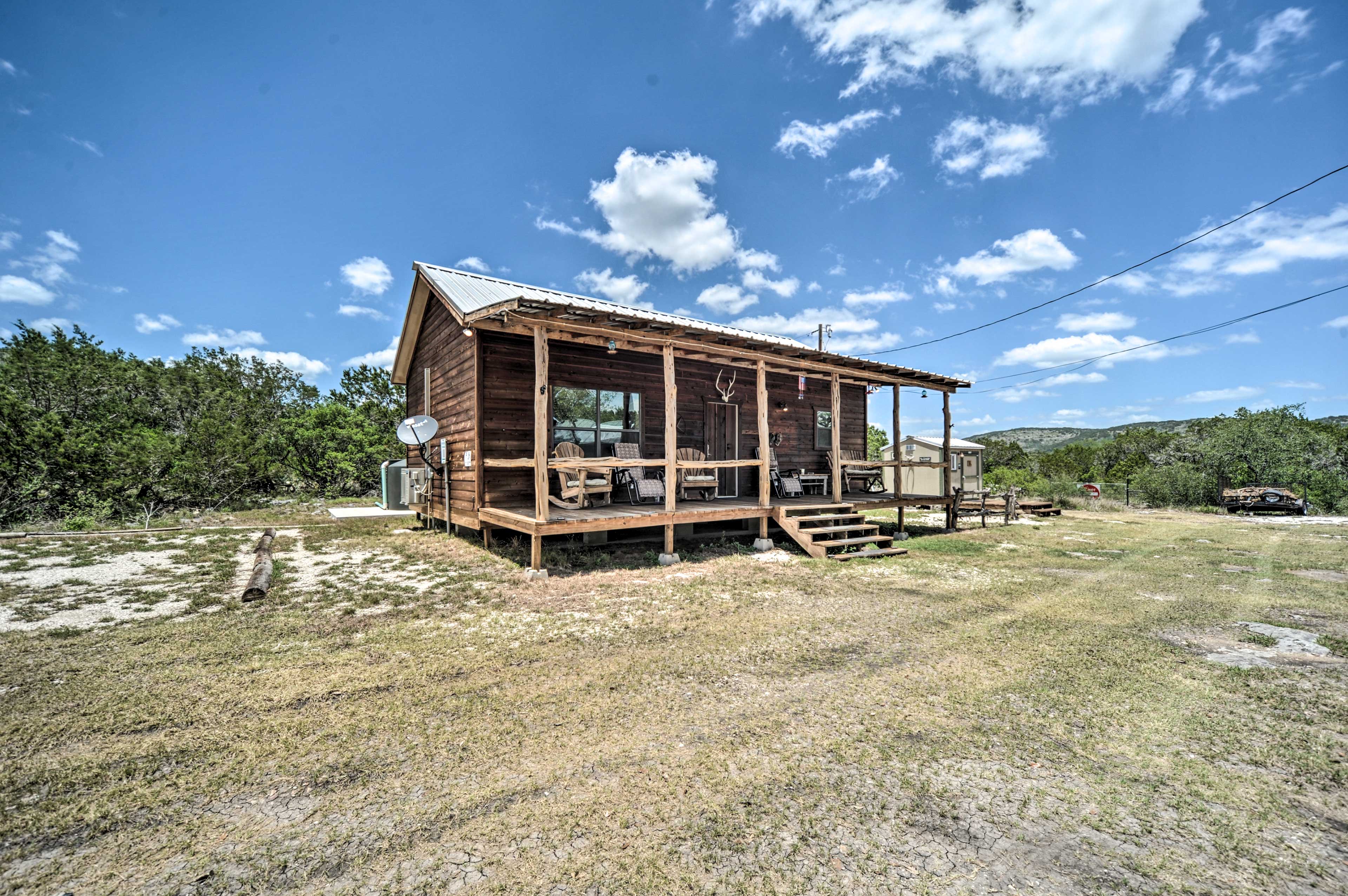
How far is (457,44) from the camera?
1060 cm

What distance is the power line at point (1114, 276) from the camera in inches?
385

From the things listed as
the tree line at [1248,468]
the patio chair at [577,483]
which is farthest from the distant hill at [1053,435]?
the patio chair at [577,483]

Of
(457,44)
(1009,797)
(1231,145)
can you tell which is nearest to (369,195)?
(457,44)

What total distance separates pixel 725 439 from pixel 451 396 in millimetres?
5528

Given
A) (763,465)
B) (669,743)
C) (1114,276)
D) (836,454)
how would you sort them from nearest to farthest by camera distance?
(669,743) < (763,465) < (836,454) < (1114,276)

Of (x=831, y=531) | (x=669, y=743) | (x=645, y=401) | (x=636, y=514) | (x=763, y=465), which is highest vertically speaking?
(x=645, y=401)

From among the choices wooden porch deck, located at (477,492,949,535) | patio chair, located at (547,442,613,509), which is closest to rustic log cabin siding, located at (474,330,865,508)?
patio chair, located at (547,442,613,509)

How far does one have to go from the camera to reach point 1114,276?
14023mm

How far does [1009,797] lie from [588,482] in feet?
21.7

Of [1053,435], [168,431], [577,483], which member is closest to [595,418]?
[577,483]

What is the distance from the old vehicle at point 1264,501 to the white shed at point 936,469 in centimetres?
705

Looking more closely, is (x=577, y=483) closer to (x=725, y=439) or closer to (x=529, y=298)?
(x=529, y=298)

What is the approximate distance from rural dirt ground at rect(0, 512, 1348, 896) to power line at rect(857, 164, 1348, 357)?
7.29 m

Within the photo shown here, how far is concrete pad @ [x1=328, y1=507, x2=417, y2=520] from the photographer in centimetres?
1323
